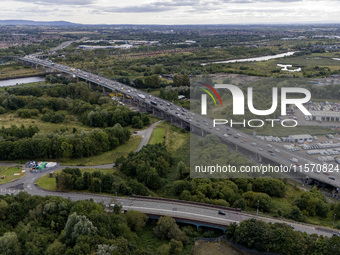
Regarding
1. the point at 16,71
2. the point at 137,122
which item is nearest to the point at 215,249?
the point at 137,122

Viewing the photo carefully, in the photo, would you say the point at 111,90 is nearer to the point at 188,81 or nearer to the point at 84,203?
the point at 188,81

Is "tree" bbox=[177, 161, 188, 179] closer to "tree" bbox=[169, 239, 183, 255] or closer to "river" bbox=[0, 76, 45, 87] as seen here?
"tree" bbox=[169, 239, 183, 255]

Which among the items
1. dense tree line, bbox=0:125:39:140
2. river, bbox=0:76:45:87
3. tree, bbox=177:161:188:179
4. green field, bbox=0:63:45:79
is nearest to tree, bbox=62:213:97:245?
tree, bbox=177:161:188:179

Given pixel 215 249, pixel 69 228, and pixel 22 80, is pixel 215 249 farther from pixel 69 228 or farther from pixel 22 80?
pixel 22 80

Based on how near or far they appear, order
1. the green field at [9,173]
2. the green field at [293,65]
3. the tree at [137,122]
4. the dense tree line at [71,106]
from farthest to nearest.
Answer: the green field at [293,65] < the dense tree line at [71,106] < the tree at [137,122] < the green field at [9,173]

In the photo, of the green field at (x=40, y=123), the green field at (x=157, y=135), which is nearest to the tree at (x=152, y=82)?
the green field at (x=40, y=123)

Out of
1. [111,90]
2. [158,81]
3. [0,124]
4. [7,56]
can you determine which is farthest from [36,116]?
[7,56]

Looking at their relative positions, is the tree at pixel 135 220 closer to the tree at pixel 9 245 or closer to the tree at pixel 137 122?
the tree at pixel 9 245
